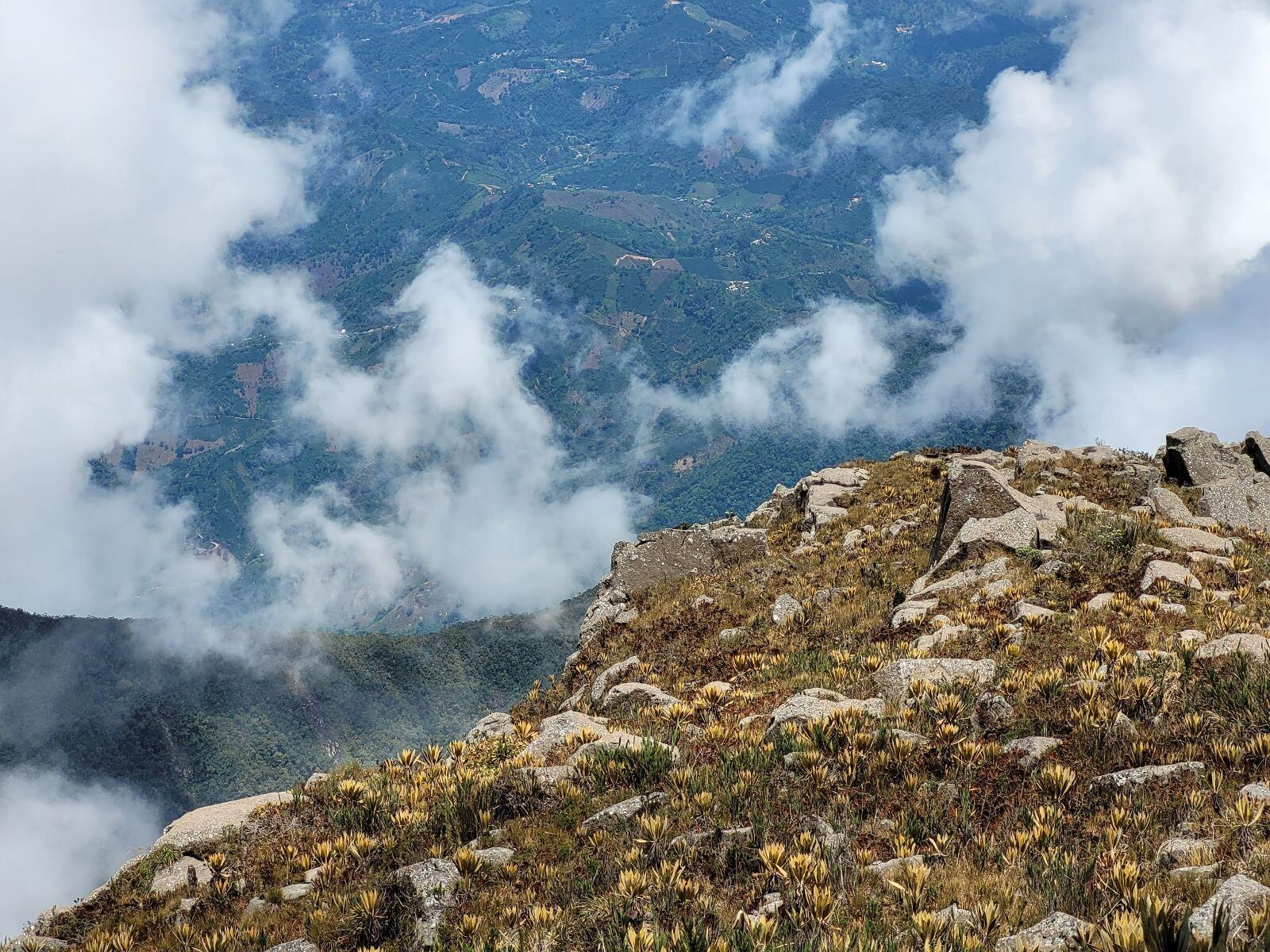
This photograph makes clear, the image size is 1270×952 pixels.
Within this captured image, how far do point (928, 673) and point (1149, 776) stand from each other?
4673mm

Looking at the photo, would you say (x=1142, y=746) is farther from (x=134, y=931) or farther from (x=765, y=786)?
(x=134, y=931)

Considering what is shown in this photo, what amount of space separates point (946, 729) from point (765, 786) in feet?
8.82

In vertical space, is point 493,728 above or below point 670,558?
below

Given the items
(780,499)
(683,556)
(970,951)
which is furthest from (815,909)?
(780,499)

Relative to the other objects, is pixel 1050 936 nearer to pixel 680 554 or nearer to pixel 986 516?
pixel 986 516

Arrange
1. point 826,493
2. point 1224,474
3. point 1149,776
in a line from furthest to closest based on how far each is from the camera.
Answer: point 826,493, point 1224,474, point 1149,776

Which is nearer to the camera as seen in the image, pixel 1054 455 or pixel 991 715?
pixel 991 715

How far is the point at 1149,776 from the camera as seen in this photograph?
868cm

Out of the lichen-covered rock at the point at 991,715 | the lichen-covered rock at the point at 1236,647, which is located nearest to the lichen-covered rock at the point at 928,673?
the lichen-covered rock at the point at 991,715

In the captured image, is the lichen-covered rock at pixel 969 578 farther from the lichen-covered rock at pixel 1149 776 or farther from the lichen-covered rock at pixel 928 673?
the lichen-covered rock at pixel 1149 776

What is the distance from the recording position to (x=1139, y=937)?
5168mm

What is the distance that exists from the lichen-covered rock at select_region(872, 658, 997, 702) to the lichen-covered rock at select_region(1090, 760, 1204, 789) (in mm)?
3727

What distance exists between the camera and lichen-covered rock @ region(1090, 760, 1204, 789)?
8578 mm

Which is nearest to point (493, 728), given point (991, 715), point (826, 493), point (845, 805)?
point (845, 805)
